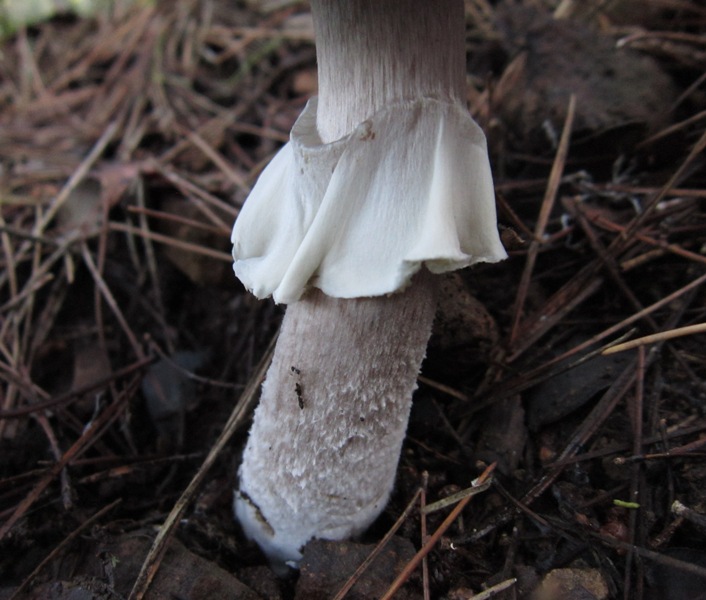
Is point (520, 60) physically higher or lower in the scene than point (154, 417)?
higher

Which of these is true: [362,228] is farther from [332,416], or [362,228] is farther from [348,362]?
[332,416]

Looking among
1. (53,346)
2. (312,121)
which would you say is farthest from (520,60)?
(53,346)

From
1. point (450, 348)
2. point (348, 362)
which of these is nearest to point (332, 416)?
point (348, 362)

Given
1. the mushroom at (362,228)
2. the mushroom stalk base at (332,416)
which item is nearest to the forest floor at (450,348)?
the mushroom stalk base at (332,416)

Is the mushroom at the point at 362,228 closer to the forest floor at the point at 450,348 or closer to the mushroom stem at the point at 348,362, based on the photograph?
the mushroom stem at the point at 348,362

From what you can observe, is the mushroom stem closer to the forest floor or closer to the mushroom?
the mushroom

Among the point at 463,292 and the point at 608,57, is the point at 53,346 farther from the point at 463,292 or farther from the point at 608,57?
the point at 608,57
